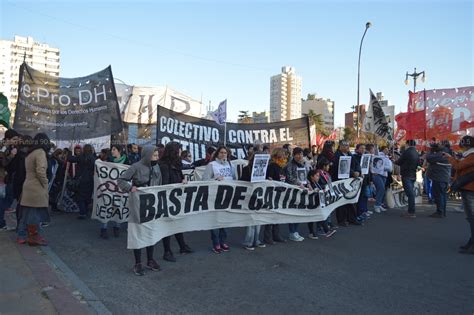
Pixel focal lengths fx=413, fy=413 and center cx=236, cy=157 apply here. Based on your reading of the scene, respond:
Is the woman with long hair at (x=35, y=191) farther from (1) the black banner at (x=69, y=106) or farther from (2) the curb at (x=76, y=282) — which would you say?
(1) the black banner at (x=69, y=106)

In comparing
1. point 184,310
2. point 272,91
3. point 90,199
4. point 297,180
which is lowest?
point 184,310

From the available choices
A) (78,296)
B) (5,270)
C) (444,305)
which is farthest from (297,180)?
(5,270)

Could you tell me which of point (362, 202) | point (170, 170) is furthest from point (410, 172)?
point (170, 170)

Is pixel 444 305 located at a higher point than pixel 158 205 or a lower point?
lower

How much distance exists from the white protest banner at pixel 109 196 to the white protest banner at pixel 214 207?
191 cm

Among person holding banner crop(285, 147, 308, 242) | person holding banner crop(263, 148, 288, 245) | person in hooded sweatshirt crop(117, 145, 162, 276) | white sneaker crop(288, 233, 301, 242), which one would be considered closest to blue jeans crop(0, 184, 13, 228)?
person in hooded sweatshirt crop(117, 145, 162, 276)

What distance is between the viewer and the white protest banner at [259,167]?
6797 mm

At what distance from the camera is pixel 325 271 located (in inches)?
222

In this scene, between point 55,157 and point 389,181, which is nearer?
point 55,157

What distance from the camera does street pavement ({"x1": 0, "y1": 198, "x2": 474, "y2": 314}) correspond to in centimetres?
440

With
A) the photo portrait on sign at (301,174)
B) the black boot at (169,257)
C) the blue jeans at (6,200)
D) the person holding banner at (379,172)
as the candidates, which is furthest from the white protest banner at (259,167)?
the blue jeans at (6,200)

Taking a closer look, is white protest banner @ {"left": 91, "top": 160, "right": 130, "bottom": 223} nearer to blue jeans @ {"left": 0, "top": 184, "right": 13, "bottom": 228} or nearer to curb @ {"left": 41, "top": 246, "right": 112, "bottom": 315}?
curb @ {"left": 41, "top": 246, "right": 112, "bottom": 315}

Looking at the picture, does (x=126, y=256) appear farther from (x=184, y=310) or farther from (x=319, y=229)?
(x=319, y=229)

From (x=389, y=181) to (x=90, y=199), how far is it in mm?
7823
